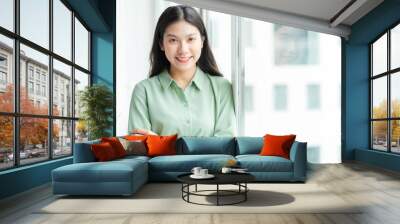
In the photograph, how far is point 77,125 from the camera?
761cm

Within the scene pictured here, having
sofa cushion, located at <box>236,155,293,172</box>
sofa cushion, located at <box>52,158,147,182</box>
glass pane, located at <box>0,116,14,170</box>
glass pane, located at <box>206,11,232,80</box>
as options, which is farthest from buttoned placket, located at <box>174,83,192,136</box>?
glass pane, located at <box>0,116,14,170</box>

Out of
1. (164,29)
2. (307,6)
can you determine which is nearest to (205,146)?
(164,29)

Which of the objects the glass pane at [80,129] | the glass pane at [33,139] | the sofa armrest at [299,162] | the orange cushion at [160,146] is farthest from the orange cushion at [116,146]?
the sofa armrest at [299,162]

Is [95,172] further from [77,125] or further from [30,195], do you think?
[77,125]

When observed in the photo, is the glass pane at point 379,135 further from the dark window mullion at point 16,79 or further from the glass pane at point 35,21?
the dark window mullion at point 16,79

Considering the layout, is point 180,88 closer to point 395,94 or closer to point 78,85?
point 78,85

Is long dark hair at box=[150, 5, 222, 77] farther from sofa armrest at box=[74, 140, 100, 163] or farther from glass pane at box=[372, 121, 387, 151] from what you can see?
glass pane at box=[372, 121, 387, 151]

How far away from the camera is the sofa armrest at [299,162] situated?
19.1 ft

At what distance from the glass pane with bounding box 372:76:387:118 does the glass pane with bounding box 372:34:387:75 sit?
0.73 ft

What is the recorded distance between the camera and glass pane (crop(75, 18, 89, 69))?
767 cm

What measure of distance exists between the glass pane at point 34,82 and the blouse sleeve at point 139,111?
1.99m

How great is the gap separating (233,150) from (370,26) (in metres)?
4.48

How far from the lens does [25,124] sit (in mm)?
5344

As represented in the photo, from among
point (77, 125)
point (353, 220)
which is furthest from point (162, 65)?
point (353, 220)
